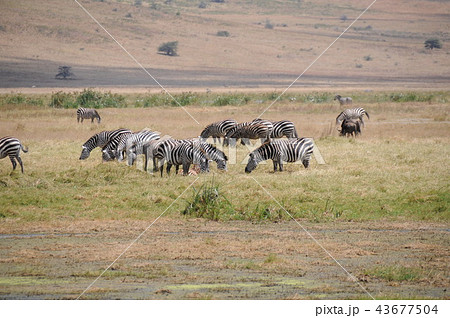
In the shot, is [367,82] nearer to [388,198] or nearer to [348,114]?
[348,114]

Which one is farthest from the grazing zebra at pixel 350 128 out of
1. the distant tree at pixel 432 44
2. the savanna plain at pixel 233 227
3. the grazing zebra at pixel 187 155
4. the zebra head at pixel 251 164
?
the distant tree at pixel 432 44

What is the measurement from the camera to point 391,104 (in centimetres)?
4700

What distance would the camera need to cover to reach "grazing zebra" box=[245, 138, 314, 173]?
63.3ft

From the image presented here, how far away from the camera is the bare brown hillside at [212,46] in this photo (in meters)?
83.8

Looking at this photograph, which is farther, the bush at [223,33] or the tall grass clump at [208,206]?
the bush at [223,33]

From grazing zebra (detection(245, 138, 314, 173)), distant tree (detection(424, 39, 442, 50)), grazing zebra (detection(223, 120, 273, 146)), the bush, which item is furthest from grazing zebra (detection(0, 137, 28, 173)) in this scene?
distant tree (detection(424, 39, 442, 50))

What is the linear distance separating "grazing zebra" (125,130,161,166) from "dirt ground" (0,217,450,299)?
5.82 meters

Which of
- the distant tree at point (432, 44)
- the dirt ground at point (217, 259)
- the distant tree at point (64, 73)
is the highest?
→ the distant tree at point (432, 44)

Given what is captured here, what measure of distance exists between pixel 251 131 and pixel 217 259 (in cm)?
1253

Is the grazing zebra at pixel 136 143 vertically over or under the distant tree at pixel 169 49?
under

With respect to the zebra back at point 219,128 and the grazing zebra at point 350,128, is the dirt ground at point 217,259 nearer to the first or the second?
the zebra back at point 219,128

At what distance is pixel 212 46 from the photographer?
102500mm

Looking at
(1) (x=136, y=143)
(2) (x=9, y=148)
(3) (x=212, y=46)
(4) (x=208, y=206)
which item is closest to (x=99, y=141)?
(1) (x=136, y=143)

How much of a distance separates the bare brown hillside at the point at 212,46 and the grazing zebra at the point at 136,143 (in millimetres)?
52552
